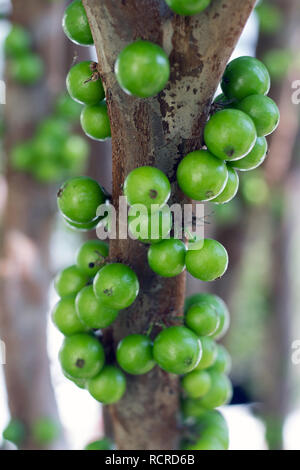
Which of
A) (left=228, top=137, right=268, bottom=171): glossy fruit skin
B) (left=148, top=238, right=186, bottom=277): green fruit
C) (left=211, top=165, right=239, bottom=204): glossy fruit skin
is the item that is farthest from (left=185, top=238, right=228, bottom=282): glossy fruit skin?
(left=228, top=137, right=268, bottom=171): glossy fruit skin

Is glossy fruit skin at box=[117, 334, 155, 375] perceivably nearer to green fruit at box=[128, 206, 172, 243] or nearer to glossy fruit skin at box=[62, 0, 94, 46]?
green fruit at box=[128, 206, 172, 243]

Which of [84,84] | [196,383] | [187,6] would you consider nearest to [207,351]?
[196,383]

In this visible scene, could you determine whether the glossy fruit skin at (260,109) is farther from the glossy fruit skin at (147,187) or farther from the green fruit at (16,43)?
the green fruit at (16,43)

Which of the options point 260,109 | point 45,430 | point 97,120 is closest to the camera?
point 260,109

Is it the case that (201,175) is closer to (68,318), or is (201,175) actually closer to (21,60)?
(68,318)
